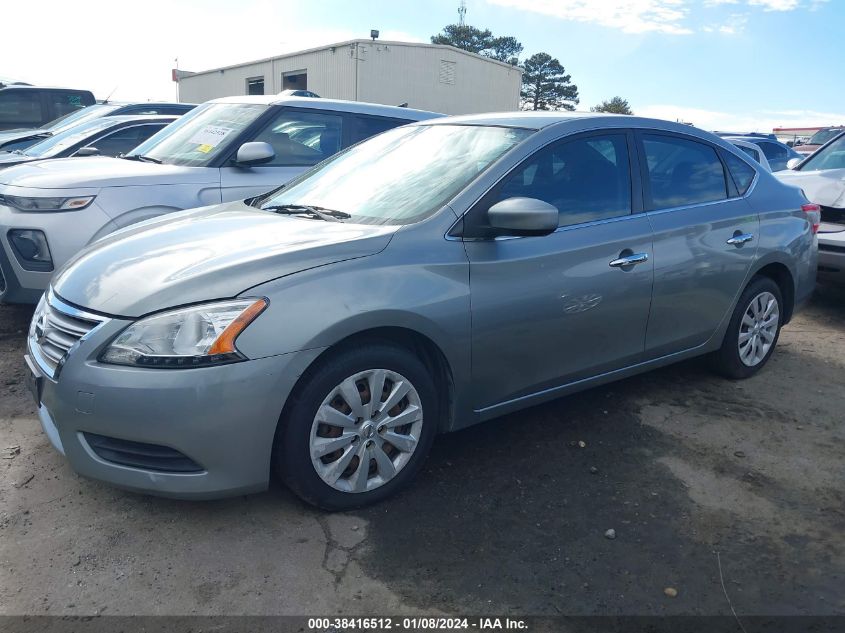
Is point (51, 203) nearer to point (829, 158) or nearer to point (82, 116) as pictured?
point (82, 116)

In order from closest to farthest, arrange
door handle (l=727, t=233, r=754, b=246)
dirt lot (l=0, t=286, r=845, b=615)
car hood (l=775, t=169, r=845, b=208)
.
Result: 1. dirt lot (l=0, t=286, r=845, b=615)
2. door handle (l=727, t=233, r=754, b=246)
3. car hood (l=775, t=169, r=845, b=208)

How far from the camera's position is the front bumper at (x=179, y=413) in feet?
8.51

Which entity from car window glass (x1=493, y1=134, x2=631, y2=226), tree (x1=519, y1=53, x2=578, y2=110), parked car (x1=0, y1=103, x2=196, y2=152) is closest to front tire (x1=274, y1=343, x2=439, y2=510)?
car window glass (x1=493, y1=134, x2=631, y2=226)

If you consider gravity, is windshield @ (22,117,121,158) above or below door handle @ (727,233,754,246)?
above

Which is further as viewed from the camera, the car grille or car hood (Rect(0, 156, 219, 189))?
car hood (Rect(0, 156, 219, 189))

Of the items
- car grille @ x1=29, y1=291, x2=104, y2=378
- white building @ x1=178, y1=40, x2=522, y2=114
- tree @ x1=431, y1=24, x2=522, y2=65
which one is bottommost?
car grille @ x1=29, y1=291, x2=104, y2=378

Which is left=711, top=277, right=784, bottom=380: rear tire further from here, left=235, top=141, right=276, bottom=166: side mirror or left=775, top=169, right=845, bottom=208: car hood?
left=235, top=141, right=276, bottom=166: side mirror

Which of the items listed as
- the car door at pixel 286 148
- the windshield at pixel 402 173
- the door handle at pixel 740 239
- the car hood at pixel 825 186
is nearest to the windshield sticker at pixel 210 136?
the car door at pixel 286 148

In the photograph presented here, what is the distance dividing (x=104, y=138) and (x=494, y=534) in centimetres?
710

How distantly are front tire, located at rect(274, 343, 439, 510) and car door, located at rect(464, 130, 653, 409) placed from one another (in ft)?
1.22

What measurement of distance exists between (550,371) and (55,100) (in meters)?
13.6

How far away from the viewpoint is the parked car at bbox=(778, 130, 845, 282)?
6406 millimetres

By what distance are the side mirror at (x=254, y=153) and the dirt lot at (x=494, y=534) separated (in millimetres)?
2248

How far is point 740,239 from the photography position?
436cm
